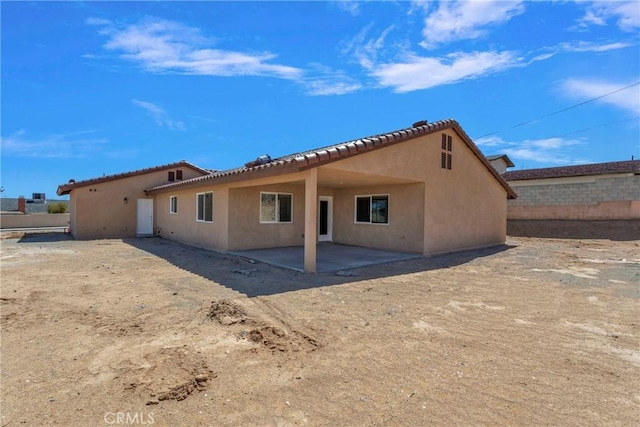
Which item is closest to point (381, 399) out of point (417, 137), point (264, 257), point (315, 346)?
point (315, 346)

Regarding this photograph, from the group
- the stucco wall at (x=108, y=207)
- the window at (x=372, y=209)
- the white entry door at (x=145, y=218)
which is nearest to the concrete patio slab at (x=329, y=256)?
the window at (x=372, y=209)

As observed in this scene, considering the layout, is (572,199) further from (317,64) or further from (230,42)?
(230,42)

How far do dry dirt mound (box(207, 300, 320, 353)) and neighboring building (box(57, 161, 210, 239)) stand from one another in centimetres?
1740

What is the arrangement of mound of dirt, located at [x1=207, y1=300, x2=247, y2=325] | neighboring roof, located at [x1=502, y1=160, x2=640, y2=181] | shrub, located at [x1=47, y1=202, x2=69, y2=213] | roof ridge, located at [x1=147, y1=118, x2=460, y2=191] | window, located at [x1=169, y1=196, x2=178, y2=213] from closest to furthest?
mound of dirt, located at [x1=207, y1=300, x2=247, y2=325]
roof ridge, located at [x1=147, y1=118, x2=460, y2=191]
window, located at [x1=169, y1=196, x2=178, y2=213]
neighboring roof, located at [x1=502, y1=160, x2=640, y2=181]
shrub, located at [x1=47, y1=202, x2=69, y2=213]

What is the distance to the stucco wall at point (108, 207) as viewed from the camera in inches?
736

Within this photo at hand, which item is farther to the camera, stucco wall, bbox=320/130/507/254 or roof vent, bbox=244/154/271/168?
roof vent, bbox=244/154/271/168

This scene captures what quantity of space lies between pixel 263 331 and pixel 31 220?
3377 centimetres

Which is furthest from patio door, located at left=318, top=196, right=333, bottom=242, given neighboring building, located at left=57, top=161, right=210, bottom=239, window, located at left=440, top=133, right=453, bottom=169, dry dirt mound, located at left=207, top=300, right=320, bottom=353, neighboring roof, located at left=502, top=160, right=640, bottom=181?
neighboring roof, located at left=502, top=160, right=640, bottom=181

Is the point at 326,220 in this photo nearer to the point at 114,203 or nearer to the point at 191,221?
the point at 191,221

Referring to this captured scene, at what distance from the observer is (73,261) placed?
10469mm

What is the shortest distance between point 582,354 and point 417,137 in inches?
324

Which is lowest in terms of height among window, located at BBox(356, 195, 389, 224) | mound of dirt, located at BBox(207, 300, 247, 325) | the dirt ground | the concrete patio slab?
the dirt ground

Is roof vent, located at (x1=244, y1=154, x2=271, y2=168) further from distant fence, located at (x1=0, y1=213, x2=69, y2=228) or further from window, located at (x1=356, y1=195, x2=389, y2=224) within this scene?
distant fence, located at (x1=0, y1=213, x2=69, y2=228)

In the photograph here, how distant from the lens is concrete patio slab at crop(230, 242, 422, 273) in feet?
31.2
